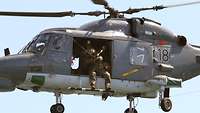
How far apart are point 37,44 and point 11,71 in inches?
74.7

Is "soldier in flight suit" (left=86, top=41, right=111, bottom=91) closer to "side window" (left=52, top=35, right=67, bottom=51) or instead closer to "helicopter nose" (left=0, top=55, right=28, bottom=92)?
"side window" (left=52, top=35, right=67, bottom=51)

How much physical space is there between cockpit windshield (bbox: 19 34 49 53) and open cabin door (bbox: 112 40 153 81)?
115 inches

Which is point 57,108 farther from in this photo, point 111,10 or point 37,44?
point 111,10

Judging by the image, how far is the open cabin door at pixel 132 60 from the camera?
28156 mm

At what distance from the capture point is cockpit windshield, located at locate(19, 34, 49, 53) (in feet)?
88.9

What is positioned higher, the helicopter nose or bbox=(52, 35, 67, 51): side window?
bbox=(52, 35, 67, 51): side window

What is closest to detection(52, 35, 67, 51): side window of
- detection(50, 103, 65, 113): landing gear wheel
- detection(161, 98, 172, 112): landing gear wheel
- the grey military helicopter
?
the grey military helicopter

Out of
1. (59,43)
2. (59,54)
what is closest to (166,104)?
(59,54)

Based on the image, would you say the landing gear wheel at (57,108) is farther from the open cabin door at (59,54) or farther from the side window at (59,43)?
the side window at (59,43)

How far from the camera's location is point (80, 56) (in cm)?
2816

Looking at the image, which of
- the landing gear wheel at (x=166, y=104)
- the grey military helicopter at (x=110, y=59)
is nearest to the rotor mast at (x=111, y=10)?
the grey military helicopter at (x=110, y=59)

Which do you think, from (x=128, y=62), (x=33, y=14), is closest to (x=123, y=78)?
(x=128, y=62)

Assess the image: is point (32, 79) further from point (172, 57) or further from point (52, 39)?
point (172, 57)

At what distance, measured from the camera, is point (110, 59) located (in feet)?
92.2
